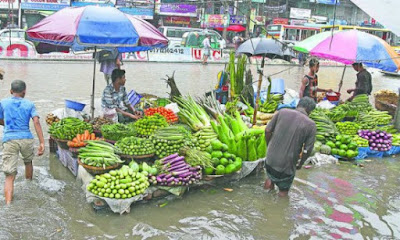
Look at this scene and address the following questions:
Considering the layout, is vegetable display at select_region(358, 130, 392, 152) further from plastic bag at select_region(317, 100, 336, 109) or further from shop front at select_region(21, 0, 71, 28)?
shop front at select_region(21, 0, 71, 28)

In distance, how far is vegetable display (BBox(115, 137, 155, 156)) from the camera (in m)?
5.14

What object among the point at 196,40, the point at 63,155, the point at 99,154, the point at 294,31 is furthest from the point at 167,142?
the point at 294,31

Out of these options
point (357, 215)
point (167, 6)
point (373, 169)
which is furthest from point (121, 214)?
point (167, 6)

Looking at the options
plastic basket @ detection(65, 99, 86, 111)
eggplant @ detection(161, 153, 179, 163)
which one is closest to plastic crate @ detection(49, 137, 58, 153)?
plastic basket @ detection(65, 99, 86, 111)

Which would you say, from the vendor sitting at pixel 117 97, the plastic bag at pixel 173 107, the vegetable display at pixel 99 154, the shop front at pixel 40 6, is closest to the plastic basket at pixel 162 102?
the plastic bag at pixel 173 107

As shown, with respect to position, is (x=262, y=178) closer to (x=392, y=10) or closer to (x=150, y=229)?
(x=150, y=229)

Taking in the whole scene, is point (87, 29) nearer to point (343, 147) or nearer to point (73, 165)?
point (73, 165)

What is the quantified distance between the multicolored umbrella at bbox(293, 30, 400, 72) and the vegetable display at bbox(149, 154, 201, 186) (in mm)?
4440

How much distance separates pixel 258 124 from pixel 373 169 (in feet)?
7.57

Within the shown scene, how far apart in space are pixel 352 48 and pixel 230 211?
5037 mm

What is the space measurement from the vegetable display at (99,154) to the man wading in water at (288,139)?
81.0 inches

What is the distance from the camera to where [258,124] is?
25.1 feet

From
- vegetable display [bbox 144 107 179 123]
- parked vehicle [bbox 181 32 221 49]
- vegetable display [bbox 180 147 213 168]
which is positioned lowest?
vegetable display [bbox 180 147 213 168]

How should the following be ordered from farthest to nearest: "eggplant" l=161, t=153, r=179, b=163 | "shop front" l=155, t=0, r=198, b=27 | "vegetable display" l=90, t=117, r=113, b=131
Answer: "shop front" l=155, t=0, r=198, b=27
"vegetable display" l=90, t=117, r=113, b=131
"eggplant" l=161, t=153, r=179, b=163
